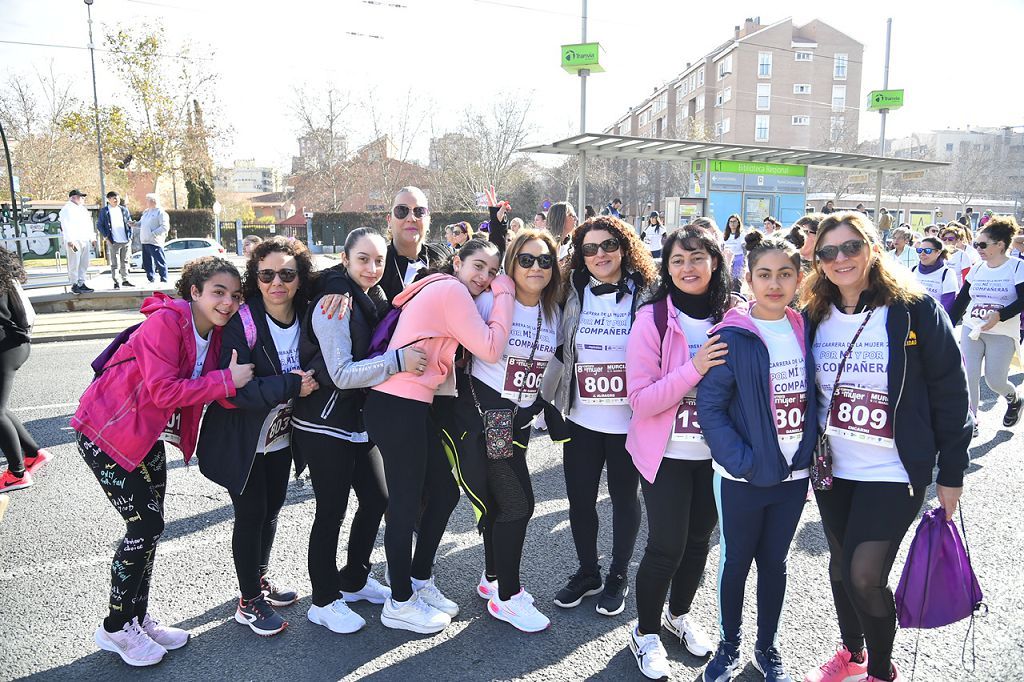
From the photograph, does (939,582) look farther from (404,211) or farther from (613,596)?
(404,211)

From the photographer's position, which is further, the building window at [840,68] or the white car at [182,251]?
the building window at [840,68]

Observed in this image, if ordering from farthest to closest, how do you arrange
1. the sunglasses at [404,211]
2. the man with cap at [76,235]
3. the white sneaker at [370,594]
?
1. the man with cap at [76,235]
2. the sunglasses at [404,211]
3. the white sneaker at [370,594]

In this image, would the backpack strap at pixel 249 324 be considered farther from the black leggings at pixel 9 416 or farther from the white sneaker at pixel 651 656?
the black leggings at pixel 9 416

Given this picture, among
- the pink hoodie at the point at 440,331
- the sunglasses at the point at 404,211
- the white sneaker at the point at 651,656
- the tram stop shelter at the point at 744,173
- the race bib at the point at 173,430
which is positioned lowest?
the white sneaker at the point at 651,656

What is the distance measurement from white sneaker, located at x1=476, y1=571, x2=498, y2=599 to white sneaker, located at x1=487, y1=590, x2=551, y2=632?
11 cm

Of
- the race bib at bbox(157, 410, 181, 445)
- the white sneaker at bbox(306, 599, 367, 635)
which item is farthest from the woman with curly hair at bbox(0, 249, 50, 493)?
the white sneaker at bbox(306, 599, 367, 635)

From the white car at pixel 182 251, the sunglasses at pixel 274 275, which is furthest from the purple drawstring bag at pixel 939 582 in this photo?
the white car at pixel 182 251

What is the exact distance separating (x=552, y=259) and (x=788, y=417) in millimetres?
1248

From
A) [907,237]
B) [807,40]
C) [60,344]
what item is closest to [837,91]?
[807,40]

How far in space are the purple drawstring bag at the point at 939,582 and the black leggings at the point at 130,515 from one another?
3107 millimetres

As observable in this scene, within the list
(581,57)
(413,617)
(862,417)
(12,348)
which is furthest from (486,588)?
(581,57)

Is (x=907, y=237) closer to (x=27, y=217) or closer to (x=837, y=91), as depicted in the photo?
(x=27, y=217)

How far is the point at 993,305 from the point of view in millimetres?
5805

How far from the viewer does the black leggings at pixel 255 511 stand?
293cm
